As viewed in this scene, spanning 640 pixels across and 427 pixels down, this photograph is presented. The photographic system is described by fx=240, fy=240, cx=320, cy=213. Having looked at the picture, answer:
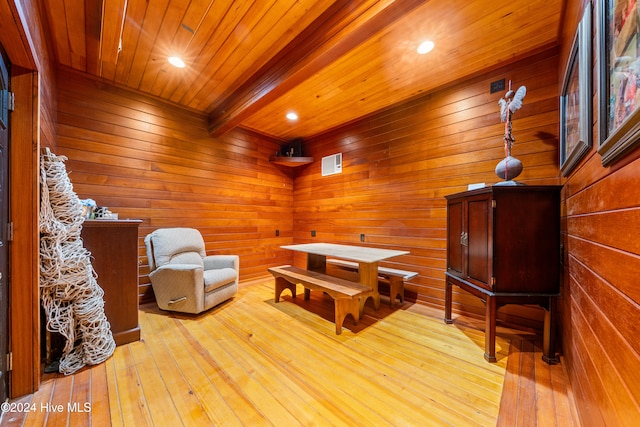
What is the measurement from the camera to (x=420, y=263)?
293 centimetres

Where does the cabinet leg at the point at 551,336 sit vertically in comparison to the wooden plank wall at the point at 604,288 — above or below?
below

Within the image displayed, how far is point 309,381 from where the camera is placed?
5.13ft

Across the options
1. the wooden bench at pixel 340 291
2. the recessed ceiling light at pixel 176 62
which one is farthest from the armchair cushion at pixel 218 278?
the recessed ceiling light at pixel 176 62

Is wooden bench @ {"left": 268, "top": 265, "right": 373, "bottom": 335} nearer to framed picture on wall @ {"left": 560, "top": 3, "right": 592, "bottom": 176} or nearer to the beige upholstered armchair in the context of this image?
the beige upholstered armchair

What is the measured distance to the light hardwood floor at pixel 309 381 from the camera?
1.29m

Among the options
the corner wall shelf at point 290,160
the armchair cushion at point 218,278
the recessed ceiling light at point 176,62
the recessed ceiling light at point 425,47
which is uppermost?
the recessed ceiling light at point 176,62

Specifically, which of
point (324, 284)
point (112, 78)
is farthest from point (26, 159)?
point (324, 284)

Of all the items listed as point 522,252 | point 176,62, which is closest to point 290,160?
point 176,62

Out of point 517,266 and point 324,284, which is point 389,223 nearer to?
point 324,284

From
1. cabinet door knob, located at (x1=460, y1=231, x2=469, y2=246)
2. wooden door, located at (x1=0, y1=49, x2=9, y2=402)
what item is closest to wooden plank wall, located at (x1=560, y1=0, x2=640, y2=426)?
cabinet door knob, located at (x1=460, y1=231, x2=469, y2=246)

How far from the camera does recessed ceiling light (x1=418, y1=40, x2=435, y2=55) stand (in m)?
2.07

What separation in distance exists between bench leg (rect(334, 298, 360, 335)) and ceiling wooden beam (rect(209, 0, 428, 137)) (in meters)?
2.06

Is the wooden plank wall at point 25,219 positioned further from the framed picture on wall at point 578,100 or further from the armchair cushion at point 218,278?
the framed picture on wall at point 578,100

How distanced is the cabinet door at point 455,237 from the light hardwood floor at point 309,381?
0.60m
